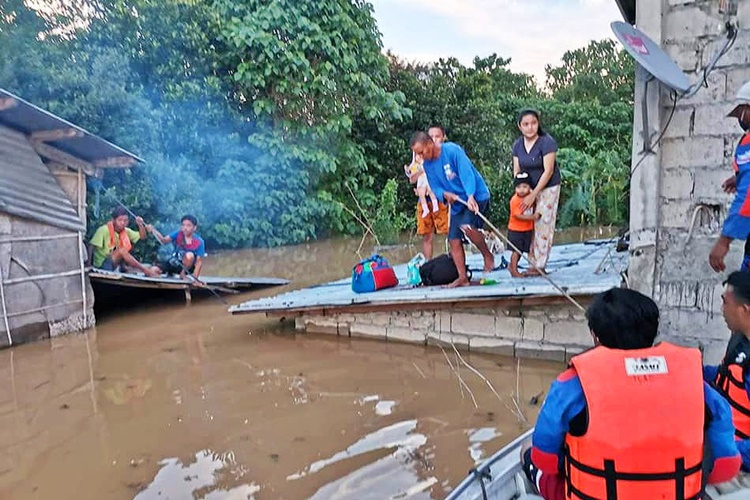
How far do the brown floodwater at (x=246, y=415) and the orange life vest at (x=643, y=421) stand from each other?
185 centimetres

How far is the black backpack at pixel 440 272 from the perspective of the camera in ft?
22.1

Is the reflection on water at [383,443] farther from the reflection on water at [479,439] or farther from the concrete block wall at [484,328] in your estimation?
the concrete block wall at [484,328]

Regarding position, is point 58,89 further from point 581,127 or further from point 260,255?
point 581,127

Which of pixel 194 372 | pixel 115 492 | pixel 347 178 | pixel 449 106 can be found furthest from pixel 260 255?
pixel 115 492

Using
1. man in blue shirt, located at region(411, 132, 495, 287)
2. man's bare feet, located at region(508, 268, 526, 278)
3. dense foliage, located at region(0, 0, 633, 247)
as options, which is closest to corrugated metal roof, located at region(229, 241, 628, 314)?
man's bare feet, located at region(508, 268, 526, 278)

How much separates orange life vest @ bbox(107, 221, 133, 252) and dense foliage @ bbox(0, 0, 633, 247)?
408 centimetres

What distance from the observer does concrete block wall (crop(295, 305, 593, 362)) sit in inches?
227

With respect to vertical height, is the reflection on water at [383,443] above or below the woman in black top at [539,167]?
below

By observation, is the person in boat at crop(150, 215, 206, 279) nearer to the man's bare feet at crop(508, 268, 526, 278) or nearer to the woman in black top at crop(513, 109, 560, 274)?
the man's bare feet at crop(508, 268, 526, 278)

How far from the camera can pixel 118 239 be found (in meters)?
9.12

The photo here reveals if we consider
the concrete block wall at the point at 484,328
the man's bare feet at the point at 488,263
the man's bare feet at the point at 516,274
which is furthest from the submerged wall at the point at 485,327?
the man's bare feet at the point at 488,263

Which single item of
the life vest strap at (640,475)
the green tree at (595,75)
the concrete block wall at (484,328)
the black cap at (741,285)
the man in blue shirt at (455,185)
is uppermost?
the green tree at (595,75)

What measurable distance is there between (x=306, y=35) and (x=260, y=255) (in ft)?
16.5

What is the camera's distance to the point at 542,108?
21875 mm
